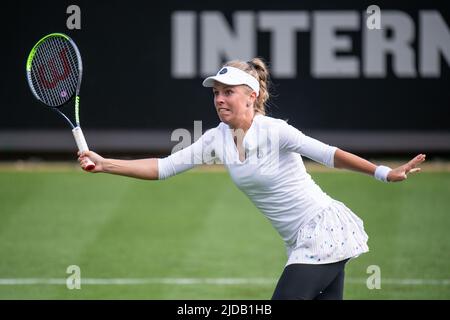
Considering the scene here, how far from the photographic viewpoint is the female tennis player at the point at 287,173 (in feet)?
19.2

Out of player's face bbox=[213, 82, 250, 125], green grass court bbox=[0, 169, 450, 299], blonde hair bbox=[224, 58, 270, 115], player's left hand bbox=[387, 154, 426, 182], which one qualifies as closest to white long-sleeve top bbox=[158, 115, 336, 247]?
player's face bbox=[213, 82, 250, 125]

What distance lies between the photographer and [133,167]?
617 centimetres

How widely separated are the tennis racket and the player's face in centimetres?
107

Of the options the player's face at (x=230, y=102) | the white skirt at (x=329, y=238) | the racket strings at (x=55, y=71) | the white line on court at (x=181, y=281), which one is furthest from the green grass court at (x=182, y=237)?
the player's face at (x=230, y=102)

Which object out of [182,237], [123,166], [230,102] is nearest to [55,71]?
[123,166]

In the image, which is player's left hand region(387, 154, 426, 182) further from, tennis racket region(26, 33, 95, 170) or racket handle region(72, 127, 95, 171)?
tennis racket region(26, 33, 95, 170)

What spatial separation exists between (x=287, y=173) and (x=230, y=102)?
542 mm

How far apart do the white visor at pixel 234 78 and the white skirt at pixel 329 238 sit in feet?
2.86

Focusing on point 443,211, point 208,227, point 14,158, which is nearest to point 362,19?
point 443,211

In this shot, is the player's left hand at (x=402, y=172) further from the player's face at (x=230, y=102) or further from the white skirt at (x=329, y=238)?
the player's face at (x=230, y=102)

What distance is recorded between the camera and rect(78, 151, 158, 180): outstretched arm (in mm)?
6059

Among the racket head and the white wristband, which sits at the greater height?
the racket head

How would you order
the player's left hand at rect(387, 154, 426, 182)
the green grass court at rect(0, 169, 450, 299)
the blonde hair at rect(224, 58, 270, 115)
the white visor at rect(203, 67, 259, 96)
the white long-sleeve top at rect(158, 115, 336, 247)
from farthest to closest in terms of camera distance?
1. the green grass court at rect(0, 169, 450, 299)
2. the blonde hair at rect(224, 58, 270, 115)
3. the white visor at rect(203, 67, 259, 96)
4. the white long-sleeve top at rect(158, 115, 336, 247)
5. the player's left hand at rect(387, 154, 426, 182)

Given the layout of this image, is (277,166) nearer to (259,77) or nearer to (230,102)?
(230,102)
